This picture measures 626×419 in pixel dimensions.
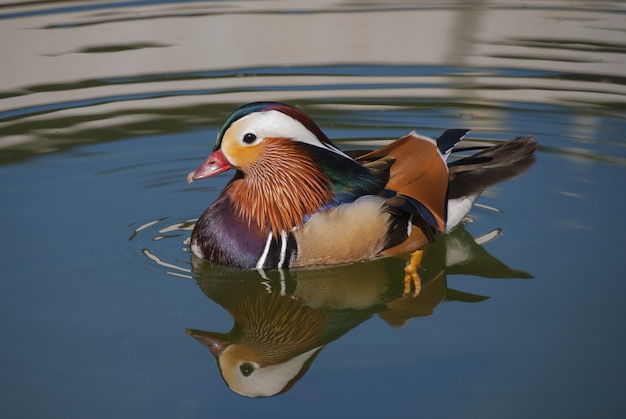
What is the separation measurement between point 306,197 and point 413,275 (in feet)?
2.23

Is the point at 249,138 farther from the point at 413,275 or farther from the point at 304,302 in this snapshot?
the point at 413,275

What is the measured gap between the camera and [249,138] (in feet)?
17.0

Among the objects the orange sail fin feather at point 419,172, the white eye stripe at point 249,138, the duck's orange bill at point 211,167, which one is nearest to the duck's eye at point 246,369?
the duck's orange bill at point 211,167

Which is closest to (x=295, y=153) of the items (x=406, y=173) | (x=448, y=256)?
(x=406, y=173)

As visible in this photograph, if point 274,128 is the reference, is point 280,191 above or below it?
below

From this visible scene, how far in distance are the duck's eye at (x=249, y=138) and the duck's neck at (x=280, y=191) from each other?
0.50ft

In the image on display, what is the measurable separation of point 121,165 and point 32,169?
0.56 meters

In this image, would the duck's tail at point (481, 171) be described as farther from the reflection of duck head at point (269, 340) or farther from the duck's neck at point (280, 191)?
the reflection of duck head at point (269, 340)

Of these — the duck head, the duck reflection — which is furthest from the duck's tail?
the duck head

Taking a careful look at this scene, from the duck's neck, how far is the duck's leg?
54 cm

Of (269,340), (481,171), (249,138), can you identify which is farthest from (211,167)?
(481,171)

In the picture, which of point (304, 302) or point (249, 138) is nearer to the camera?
point (304, 302)

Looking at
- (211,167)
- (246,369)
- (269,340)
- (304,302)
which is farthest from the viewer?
(211,167)

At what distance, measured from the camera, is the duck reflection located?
14.3 ft
